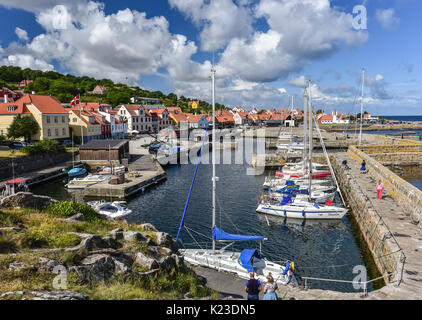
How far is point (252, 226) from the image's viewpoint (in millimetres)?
26484

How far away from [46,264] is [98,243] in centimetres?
202

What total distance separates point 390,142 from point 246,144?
1560 inches

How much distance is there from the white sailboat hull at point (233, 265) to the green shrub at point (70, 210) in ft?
21.1

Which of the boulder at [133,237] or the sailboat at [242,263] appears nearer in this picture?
the boulder at [133,237]

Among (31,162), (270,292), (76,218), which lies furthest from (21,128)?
(270,292)

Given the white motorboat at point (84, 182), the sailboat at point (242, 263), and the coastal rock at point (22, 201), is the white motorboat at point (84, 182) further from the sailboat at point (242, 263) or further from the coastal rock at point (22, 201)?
the coastal rock at point (22, 201)

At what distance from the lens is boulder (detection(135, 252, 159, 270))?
10.1m

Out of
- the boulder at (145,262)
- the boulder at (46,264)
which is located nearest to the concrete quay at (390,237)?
the boulder at (145,262)

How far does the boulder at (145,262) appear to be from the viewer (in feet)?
33.0

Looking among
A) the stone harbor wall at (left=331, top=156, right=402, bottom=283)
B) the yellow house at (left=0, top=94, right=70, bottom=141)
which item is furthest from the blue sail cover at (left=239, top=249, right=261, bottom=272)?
the yellow house at (left=0, top=94, right=70, bottom=141)

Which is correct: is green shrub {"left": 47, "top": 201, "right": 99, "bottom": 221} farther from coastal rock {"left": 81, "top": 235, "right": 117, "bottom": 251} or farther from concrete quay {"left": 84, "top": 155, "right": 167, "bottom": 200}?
concrete quay {"left": 84, "top": 155, "right": 167, "bottom": 200}

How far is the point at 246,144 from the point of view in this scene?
90.4 metres

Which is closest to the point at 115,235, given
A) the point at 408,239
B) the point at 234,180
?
the point at 408,239

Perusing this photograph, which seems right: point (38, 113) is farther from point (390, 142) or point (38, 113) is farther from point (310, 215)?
point (390, 142)
